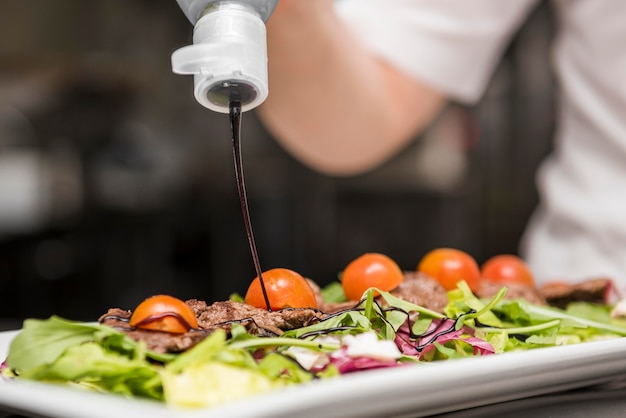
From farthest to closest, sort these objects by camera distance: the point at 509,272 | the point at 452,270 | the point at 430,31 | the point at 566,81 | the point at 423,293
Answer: the point at 430,31, the point at 566,81, the point at 509,272, the point at 452,270, the point at 423,293

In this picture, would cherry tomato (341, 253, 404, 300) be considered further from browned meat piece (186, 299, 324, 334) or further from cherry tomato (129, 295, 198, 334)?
cherry tomato (129, 295, 198, 334)

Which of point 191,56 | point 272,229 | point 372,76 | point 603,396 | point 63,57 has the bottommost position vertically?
point 603,396

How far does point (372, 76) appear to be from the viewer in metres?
1.74

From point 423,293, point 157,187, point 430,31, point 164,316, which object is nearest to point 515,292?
point 423,293

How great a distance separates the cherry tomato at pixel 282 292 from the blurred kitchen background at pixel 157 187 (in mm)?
3036

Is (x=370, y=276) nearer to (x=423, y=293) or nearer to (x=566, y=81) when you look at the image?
(x=423, y=293)

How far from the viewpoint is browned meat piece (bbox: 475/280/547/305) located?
1155mm

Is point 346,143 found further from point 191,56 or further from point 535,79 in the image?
point 535,79

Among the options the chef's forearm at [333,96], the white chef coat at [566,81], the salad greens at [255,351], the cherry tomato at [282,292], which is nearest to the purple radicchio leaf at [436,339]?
the salad greens at [255,351]

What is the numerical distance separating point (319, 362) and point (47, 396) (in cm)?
Answer: 26

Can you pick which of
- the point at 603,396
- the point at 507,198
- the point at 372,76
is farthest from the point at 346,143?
the point at 507,198

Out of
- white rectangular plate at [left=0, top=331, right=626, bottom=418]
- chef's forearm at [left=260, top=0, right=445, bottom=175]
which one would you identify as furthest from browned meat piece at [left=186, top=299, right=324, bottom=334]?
chef's forearm at [left=260, top=0, right=445, bottom=175]

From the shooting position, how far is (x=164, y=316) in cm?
77

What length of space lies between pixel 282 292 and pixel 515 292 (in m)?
0.44
